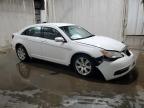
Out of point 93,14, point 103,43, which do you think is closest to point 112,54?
point 103,43

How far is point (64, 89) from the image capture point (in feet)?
13.6

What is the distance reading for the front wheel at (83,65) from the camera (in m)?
4.50

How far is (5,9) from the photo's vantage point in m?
8.59

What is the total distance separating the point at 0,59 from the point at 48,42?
8.77 feet

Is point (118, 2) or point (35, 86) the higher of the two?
point (118, 2)

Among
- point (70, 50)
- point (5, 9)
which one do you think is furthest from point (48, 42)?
point (5, 9)

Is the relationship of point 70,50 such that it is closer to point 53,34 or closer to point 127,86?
point 53,34

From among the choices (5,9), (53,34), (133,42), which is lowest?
(133,42)

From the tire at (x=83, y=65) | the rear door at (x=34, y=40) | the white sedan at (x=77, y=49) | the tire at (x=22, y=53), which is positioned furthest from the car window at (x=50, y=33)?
the tire at (x=22, y=53)

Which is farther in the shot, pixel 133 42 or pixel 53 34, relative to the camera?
pixel 133 42

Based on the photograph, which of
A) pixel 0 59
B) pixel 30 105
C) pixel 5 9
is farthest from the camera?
pixel 5 9

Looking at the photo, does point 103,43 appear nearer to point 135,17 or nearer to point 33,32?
point 33,32

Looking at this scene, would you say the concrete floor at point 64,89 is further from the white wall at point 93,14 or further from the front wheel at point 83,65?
the white wall at point 93,14

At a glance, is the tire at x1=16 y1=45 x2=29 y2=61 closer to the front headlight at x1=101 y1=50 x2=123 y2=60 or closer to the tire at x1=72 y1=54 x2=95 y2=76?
the tire at x1=72 y1=54 x2=95 y2=76
